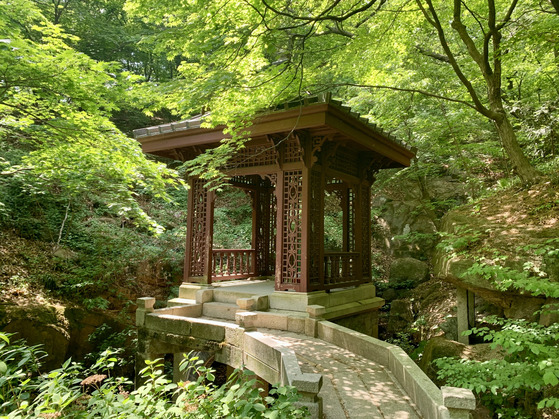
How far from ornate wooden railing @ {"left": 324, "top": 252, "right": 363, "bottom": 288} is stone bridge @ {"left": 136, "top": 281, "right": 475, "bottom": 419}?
2.02 feet

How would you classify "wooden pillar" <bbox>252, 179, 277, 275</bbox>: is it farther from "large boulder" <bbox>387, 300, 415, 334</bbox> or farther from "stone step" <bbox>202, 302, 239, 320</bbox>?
"large boulder" <bbox>387, 300, 415, 334</bbox>

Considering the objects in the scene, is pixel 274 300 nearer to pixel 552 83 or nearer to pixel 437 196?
pixel 552 83

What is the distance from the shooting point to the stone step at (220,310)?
767 centimetres

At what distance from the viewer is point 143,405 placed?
8.07 feet

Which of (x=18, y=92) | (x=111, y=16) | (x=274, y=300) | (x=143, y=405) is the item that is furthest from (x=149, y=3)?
(x=111, y=16)

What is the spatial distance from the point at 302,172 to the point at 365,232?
327cm

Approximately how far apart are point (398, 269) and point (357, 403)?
10066 mm

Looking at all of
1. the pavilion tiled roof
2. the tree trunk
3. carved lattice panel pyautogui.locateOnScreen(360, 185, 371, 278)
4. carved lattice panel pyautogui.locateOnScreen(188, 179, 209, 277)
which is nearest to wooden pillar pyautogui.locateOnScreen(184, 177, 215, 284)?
carved lattice panel pyautogui.locateOnScreen(188, 179, 209, 277)

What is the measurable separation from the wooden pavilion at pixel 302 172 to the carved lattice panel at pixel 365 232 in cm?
3

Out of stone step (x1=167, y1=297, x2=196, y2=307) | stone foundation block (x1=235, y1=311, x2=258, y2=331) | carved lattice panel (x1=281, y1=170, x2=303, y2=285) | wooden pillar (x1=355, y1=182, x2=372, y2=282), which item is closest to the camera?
stone foundation block (x1=235, y1=311, x2=258, y2=331)

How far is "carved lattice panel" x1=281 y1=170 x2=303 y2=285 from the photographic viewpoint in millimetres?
7562

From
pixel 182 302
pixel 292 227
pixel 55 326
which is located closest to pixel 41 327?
pixel 55 326

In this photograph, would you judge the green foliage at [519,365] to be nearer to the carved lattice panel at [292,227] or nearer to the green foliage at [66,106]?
the carved lattice panel at [292,227]

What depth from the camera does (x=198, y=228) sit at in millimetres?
9094
